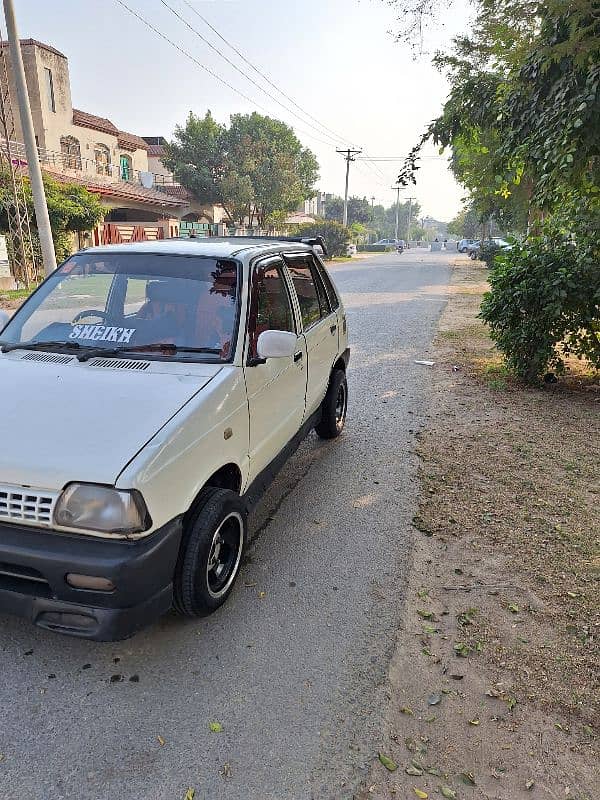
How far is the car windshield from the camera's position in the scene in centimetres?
340

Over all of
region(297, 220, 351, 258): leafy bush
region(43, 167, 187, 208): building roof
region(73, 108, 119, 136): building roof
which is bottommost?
region(297, 220, 351, 258): leafy bush

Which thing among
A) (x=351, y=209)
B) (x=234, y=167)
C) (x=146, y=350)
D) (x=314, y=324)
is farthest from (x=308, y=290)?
(x=351, y=209)

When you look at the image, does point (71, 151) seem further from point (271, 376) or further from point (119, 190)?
point (271, 376)

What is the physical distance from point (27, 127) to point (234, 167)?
32134mm

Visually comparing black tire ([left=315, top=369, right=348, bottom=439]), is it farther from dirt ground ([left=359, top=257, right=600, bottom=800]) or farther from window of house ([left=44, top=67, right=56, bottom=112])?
window of house ([left=44, top=67, right=56, bottom=112])

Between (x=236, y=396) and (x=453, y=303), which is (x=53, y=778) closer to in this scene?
(x=236, y=396)

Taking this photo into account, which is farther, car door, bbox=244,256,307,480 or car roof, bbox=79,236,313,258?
car roof, bbox=79,236,313,258

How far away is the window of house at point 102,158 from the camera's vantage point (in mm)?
33656

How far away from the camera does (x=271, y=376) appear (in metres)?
3.66

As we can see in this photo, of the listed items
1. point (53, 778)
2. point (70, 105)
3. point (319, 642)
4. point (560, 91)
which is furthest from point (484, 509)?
point (70, 105)

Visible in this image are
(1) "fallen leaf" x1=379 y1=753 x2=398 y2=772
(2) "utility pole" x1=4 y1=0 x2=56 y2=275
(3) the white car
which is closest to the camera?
(1) "fallen leaf" x1=379 y1=753 x2=398 y2=772

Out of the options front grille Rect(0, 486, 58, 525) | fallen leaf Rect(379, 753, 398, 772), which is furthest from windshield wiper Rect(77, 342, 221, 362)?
fallen leaf Rect(379, 753, 398, 772)

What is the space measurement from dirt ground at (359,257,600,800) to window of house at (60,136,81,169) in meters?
31.0

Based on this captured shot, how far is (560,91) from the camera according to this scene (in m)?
5.06
